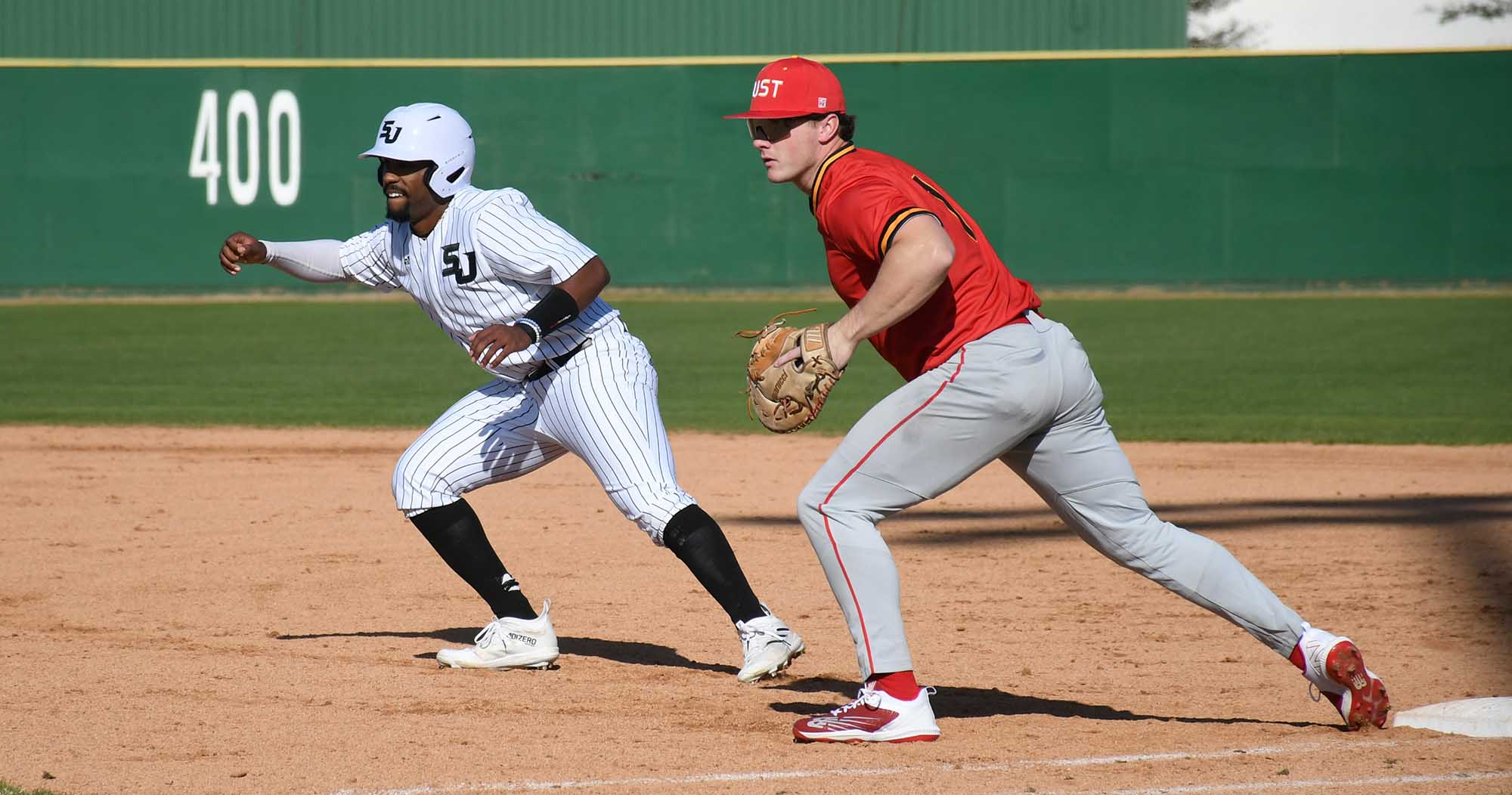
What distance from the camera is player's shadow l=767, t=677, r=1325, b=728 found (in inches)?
159

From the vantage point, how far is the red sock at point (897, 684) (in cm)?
372

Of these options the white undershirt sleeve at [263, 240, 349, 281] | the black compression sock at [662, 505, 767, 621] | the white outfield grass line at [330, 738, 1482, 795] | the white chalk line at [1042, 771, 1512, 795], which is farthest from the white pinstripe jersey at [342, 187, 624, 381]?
the white chalk line at [1042, 771, 1512, 795]

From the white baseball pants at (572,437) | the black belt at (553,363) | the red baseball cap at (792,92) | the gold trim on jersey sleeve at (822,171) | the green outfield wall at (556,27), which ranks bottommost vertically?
the white baseball pants at (572,437)

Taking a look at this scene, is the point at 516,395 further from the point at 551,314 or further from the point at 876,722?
the point at 876,722

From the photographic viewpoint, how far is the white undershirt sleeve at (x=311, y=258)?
497 cm

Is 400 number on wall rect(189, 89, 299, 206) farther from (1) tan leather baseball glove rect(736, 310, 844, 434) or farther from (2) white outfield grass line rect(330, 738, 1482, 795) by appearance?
(2) white outfield grass line rect(330, 738, 1482, 795)

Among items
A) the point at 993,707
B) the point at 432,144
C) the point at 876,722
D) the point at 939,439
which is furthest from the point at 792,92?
the point at 993,707

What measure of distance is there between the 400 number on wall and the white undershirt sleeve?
15472 mm

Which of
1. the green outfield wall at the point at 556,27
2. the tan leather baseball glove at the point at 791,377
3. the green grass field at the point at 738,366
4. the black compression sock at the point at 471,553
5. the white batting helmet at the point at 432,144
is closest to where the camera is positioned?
the tan leather baseball glove at the point at 791,377

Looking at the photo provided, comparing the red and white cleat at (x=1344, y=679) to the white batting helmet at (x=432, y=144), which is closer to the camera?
the red and white cleat at (x=1344, y=679)

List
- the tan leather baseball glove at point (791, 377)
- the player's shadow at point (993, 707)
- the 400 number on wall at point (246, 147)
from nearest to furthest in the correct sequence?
the tan leather baseball glove at point (791, 377), the player's shadow at point (993, 707), the 400 number on wall at point (246, 147)

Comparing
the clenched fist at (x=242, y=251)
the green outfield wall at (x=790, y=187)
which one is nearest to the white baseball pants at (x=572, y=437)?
the clenched fist at (x=242, y=251)

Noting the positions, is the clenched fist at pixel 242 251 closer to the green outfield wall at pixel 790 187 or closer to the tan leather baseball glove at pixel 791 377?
the tan leather baseball glove at pixel 791 377

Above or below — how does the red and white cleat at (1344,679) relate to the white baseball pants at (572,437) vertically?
below
